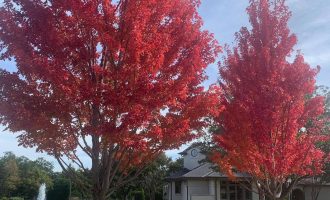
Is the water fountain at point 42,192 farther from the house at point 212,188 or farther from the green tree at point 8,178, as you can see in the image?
the house at point 212,188

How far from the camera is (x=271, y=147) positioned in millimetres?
11328

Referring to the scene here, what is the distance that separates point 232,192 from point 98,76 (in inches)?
948

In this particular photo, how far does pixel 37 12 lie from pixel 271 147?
7.44 m

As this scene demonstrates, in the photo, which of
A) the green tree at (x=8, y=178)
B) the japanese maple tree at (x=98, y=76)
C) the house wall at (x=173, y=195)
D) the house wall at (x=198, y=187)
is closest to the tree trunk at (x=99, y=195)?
the japanese maple tree at (x=98, y=76)

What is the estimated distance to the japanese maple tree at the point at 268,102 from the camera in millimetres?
11383

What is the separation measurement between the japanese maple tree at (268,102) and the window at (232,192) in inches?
699

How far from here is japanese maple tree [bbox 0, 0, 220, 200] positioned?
7.99 metres

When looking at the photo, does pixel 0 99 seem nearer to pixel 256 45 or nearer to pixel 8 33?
pixel 8 33

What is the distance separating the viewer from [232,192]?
30.3 meters

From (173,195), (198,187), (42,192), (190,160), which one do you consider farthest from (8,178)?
(198,187)

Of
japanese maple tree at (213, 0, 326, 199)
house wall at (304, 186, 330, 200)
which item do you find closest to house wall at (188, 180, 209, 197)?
house wall at (304, 186, 330, 200)

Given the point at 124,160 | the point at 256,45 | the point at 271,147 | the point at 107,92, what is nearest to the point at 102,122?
the point at 107,92

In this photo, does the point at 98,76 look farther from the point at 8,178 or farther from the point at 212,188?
the point at 8,178

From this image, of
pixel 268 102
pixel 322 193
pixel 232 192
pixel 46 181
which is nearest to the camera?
pixel 268 102
